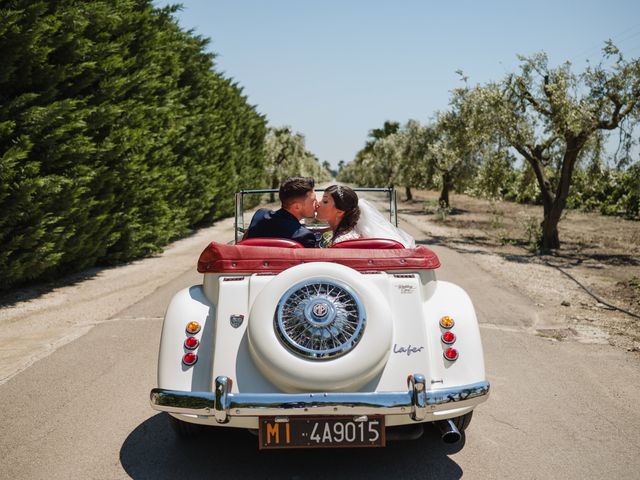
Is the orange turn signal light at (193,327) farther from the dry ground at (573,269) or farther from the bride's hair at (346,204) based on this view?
the dry ground at (573,269)

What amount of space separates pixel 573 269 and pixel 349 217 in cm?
992

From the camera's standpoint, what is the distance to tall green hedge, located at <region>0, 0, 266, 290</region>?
25.4 feet

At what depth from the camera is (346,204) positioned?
4.04 meters

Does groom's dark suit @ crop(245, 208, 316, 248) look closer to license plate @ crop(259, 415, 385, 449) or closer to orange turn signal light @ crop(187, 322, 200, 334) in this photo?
orange turn signal light @ crop(187, 322, 200, 334)

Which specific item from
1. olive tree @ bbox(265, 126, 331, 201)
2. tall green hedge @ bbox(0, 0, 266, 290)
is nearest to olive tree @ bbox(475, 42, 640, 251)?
tall green hedge @ bbox(0, 0, 266, 290)

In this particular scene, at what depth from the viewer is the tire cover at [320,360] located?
280cm

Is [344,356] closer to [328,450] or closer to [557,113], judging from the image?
[328,450]

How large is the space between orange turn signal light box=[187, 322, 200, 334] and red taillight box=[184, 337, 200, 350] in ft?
0.15

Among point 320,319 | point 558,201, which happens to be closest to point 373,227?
point 320,319

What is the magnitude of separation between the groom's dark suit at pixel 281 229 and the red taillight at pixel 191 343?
98 centimetres

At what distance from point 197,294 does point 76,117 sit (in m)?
6.79

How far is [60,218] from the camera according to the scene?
8570 millimetres

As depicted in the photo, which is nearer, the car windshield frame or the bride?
the bride

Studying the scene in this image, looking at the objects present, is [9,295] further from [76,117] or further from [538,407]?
[538,407]
